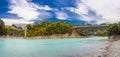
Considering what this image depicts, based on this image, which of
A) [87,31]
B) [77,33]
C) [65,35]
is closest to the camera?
[65,35]

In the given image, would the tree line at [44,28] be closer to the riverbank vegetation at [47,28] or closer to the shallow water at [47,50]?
the riverbank vegetation at [47,28]

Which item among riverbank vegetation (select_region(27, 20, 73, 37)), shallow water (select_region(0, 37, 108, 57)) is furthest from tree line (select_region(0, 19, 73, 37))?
shallow water (select_region(0, 37, 108, 57))

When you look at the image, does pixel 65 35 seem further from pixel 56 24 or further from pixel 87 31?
pixel 87 31

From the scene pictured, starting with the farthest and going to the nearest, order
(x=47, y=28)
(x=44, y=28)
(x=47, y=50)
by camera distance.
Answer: (x=47, y=28), (x=44, y=28), (x=47, y=50)

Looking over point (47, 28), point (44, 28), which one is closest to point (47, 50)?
point (44, 28)

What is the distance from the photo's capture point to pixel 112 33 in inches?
3317

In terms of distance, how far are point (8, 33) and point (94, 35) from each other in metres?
67.2

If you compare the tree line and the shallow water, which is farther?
the tree line

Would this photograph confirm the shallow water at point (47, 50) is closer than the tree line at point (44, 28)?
Yes

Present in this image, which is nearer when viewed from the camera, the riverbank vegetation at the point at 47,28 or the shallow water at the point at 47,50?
the shallow water at the point at 47,50

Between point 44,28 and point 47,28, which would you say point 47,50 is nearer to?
point 44,28

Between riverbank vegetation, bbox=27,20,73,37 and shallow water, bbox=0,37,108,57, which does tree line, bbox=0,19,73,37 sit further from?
shallow water, bbox=0,37,108,57

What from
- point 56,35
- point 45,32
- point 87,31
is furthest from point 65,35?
point 87,31

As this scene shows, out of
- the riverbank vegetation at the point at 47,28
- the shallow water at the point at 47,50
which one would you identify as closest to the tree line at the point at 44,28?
the riverbank vegetation at the point at 47,28
